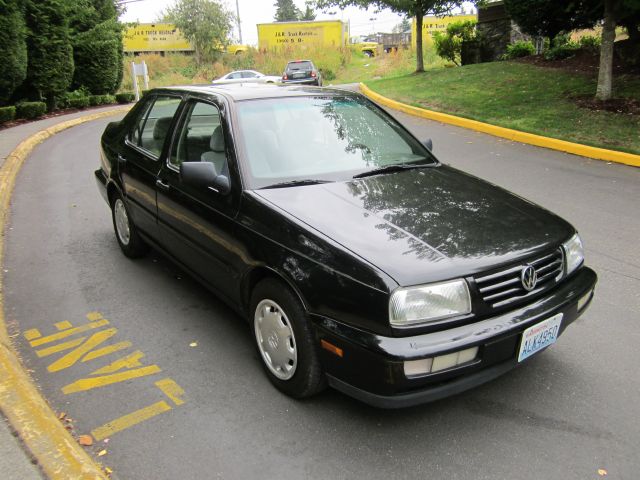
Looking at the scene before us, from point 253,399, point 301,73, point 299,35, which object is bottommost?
point 253,399

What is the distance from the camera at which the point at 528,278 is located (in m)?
2.73

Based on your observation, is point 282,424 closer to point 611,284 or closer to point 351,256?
point 351,256

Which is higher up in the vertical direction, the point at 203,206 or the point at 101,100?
the point at 101,100

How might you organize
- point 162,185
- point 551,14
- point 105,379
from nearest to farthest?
point 105,379
point 162,185
point 551,14

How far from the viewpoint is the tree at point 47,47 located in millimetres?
17109

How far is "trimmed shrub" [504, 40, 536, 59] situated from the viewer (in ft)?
62.1

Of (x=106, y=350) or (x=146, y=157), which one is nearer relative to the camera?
(x=106, y=350)

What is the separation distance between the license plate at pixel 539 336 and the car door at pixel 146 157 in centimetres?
290

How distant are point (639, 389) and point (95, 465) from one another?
2.89 meters

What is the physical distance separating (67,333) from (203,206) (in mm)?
1382

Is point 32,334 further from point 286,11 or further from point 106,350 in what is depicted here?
point 286,11

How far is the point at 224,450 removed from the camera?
2.70 meters

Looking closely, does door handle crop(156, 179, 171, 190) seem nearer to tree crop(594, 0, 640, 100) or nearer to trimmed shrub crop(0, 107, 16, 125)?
tree crop(594, 0, 640, 100)

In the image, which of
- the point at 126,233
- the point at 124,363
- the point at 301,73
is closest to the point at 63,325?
the point at 124,363
